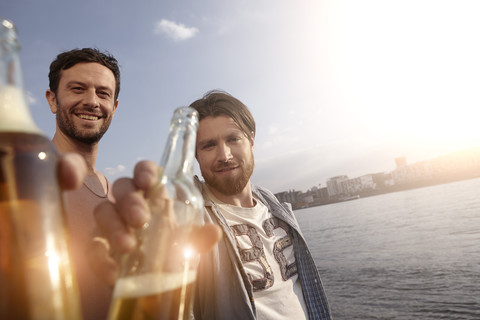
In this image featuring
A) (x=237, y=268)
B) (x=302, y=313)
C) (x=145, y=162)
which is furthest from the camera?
(x=302, y=313)

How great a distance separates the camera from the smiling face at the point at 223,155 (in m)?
2.46

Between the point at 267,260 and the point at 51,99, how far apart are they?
8.19ft

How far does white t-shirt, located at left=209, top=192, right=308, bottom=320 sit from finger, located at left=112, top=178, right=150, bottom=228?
1.60 m

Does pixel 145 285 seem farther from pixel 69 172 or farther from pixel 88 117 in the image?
pixel 88 117

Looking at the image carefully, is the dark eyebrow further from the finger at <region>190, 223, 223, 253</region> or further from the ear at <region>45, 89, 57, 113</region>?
the finger at <region>190, 223, 223, 253</region>

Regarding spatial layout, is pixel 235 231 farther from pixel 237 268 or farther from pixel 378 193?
pixel 378 193

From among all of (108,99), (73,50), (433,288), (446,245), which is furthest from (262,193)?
(446,245)

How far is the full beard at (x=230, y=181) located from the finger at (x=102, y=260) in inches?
66.6

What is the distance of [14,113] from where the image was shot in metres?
0.49

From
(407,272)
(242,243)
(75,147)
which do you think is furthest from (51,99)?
(407,272)

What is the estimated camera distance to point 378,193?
91938 millimetres

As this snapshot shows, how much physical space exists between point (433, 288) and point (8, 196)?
13.3 meters

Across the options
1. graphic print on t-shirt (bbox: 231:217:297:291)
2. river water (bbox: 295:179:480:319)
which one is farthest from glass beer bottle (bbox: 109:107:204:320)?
river water (bbox: 295:179:480:319)

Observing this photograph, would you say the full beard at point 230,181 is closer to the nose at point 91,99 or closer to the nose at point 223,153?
the nose at point 223,153
